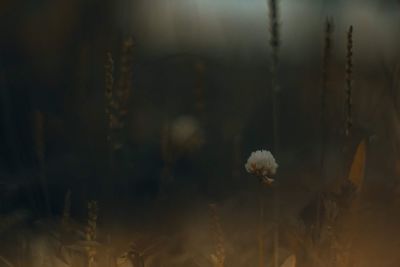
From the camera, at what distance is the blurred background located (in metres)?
1.32

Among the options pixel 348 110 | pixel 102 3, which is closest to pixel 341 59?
pixel 348 110

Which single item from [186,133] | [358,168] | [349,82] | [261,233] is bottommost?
[261,233]

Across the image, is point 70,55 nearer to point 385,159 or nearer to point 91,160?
point 91,160

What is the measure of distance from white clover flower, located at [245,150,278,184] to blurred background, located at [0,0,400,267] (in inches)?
2.0

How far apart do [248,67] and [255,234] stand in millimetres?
378

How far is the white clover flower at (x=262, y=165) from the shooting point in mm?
1277

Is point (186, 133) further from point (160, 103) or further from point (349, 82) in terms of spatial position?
point (349, 82)

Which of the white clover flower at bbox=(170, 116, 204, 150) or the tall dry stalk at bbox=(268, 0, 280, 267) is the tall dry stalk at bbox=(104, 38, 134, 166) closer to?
the white clover flower at bbox=(170, 116, 204, 150)

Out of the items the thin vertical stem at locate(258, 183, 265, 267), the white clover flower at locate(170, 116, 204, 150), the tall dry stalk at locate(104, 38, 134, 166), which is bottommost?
the thin vertical stem at locate(258, 183, 265, 267)

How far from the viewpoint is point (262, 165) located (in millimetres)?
1284

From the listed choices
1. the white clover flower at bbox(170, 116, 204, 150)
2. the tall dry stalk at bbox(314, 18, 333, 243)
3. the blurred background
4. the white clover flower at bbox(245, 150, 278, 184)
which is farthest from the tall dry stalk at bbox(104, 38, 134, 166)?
the tall dry stalk at bbox(314, 18, 333, 243)

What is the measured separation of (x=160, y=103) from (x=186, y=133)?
88mm

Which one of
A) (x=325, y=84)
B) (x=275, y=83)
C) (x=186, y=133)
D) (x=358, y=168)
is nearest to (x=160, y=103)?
(x=186, y=133)

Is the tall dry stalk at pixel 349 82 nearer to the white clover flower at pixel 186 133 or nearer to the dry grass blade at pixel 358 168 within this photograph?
the dry grass blade at pixel 358 168
